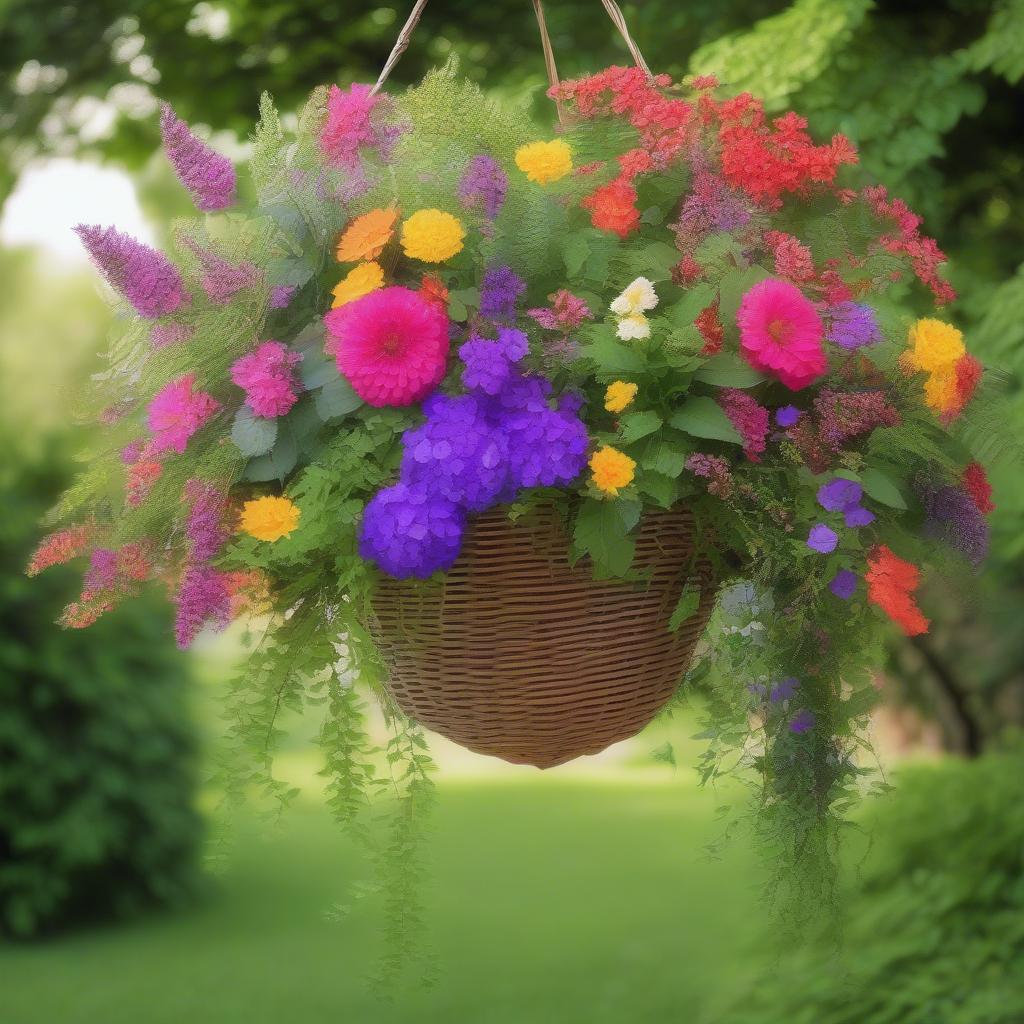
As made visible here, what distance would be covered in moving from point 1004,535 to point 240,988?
3.61 m

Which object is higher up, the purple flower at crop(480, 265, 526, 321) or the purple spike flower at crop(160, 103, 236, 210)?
the purple spike flower at crop(160, 103, 236, 210)

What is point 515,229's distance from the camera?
1475 mm

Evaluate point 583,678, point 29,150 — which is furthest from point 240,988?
point 583,678

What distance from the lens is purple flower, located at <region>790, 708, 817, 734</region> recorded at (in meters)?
1.61

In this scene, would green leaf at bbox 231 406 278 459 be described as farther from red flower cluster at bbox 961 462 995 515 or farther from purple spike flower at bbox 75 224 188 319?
red flower cluster at bbox 961 462 995 515

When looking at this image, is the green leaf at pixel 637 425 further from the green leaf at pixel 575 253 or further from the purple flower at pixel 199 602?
the purple flower at pixel 199 602

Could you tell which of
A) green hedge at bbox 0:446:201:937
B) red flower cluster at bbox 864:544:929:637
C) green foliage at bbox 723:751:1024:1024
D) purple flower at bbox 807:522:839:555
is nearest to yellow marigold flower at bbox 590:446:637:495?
purple flower at bbox 807:522:839:555

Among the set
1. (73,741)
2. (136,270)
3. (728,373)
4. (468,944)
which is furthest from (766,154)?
(468,944)

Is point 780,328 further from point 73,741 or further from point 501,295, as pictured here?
point 73,741

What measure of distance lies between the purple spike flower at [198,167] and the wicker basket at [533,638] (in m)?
0.46

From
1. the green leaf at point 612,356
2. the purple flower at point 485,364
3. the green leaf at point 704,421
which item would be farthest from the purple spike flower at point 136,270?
the green leaf at point 704,421

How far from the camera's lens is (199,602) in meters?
1.50

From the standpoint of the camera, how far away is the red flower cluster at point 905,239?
1633 millimetres

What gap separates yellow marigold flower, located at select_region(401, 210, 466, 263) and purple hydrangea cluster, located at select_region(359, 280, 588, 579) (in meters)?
0.10
